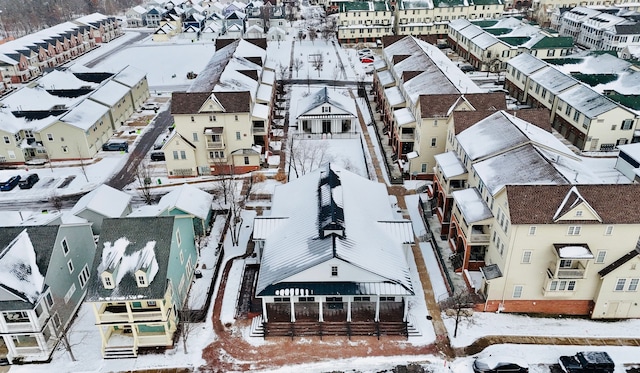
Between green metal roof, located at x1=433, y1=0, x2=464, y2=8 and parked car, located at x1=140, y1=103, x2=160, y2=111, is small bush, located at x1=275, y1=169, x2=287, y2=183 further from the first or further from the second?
green metal roof, located at x1=433, y1=0, x2=464, y2=8

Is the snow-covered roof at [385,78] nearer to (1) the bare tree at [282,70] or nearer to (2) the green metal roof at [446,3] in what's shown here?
(1) the bare tree at [282,70]

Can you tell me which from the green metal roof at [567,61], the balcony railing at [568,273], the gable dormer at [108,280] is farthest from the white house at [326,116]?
the gable dormer at [108,280]

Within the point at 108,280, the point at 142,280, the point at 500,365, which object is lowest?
the point at 500,365

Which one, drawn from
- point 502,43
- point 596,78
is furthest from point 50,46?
point 596,78

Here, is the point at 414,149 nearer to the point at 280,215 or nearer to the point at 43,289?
the point at 280,215

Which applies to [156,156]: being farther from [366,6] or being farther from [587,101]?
[366,6]
